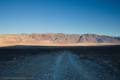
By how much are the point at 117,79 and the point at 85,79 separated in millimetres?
2300

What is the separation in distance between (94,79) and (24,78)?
13.3 feet

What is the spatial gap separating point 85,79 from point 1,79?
4.79 m

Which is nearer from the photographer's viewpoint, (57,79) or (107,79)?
(57,79)

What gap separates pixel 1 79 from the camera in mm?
14242

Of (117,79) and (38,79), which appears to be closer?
(38,79)

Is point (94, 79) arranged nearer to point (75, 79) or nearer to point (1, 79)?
point (75, 79)

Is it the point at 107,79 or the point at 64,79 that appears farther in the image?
the point at 107,79

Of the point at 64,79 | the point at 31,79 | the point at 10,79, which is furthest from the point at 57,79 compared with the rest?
the point at 10,79

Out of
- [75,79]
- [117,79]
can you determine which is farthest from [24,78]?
[117,79]

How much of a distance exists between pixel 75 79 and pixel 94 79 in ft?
3.95

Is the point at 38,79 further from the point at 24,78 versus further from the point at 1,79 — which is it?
the point at 1,79

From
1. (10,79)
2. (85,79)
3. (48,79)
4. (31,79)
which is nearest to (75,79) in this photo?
(85,79)

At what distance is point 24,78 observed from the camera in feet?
47.4

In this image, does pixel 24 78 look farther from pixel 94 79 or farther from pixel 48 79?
pixel 94 79
